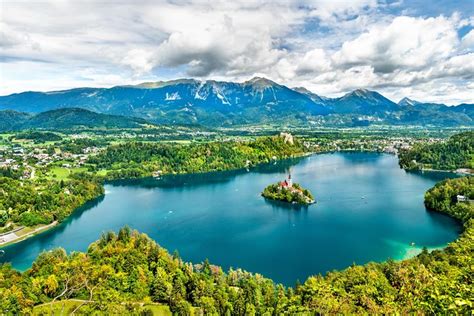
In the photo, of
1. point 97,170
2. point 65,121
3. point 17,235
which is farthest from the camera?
point 65,121

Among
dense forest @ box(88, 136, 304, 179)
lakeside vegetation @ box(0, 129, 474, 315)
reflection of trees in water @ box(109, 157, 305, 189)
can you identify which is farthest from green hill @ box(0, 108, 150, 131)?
lakeside vegetation @ box(0, 129, 474, 315)

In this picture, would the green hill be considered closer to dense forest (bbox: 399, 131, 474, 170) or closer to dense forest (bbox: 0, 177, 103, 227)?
dense forest (bbox: 0, 177, 103, 227)

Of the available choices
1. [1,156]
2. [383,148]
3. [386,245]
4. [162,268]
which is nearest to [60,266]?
[162,268]

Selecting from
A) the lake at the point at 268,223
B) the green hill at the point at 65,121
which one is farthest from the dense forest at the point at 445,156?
the green hill at the point at 65,121

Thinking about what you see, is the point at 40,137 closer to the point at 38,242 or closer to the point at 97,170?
the point at 97,170

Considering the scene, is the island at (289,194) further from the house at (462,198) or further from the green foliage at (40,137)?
the green foliage at (40,137)

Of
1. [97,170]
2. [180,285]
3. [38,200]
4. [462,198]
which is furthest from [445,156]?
[38,200]
